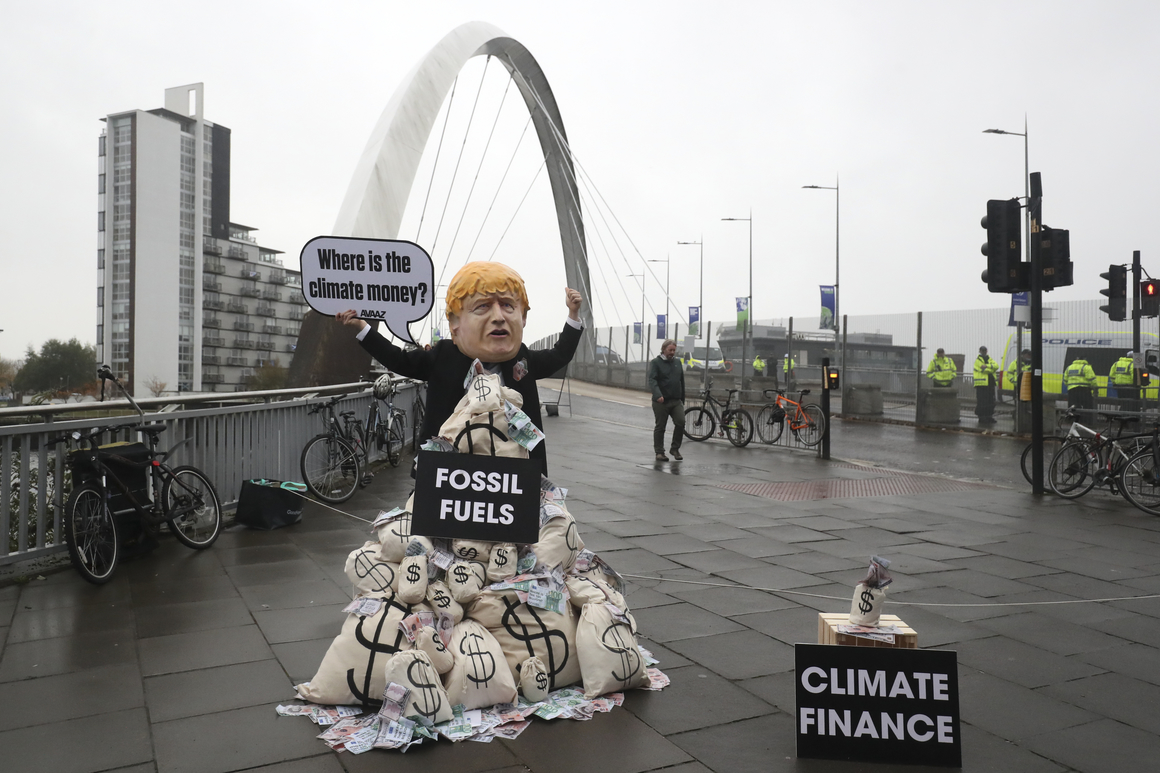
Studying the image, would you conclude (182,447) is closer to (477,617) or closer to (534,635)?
(477,617)

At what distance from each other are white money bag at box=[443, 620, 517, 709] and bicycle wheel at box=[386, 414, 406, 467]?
901cm

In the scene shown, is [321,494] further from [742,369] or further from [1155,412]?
[742,369]

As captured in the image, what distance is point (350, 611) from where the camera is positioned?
3.74 metres

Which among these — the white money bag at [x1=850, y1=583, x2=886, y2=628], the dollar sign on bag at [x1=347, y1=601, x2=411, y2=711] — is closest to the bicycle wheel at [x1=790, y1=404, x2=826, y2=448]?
the white money bag at [x1=850, y1=583, x2=886, y2=628]

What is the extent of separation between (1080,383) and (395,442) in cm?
1285

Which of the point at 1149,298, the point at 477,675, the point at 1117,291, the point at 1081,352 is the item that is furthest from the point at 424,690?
the point at 1081,352

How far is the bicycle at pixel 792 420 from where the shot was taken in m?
15.2

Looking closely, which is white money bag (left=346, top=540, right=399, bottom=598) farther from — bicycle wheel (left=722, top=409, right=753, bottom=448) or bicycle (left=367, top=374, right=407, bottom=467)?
bicycle wheel (left=722, top=409, right=753, bottom=448)

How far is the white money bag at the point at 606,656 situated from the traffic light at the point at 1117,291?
16654mm

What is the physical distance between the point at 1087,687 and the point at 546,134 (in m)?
35.5

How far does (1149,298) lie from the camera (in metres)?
17.1

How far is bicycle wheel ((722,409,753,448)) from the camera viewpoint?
16078mm

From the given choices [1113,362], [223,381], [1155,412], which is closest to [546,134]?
[1113,362]

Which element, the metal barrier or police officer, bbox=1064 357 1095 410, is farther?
police officer, bbox=1064 357 1095 410
